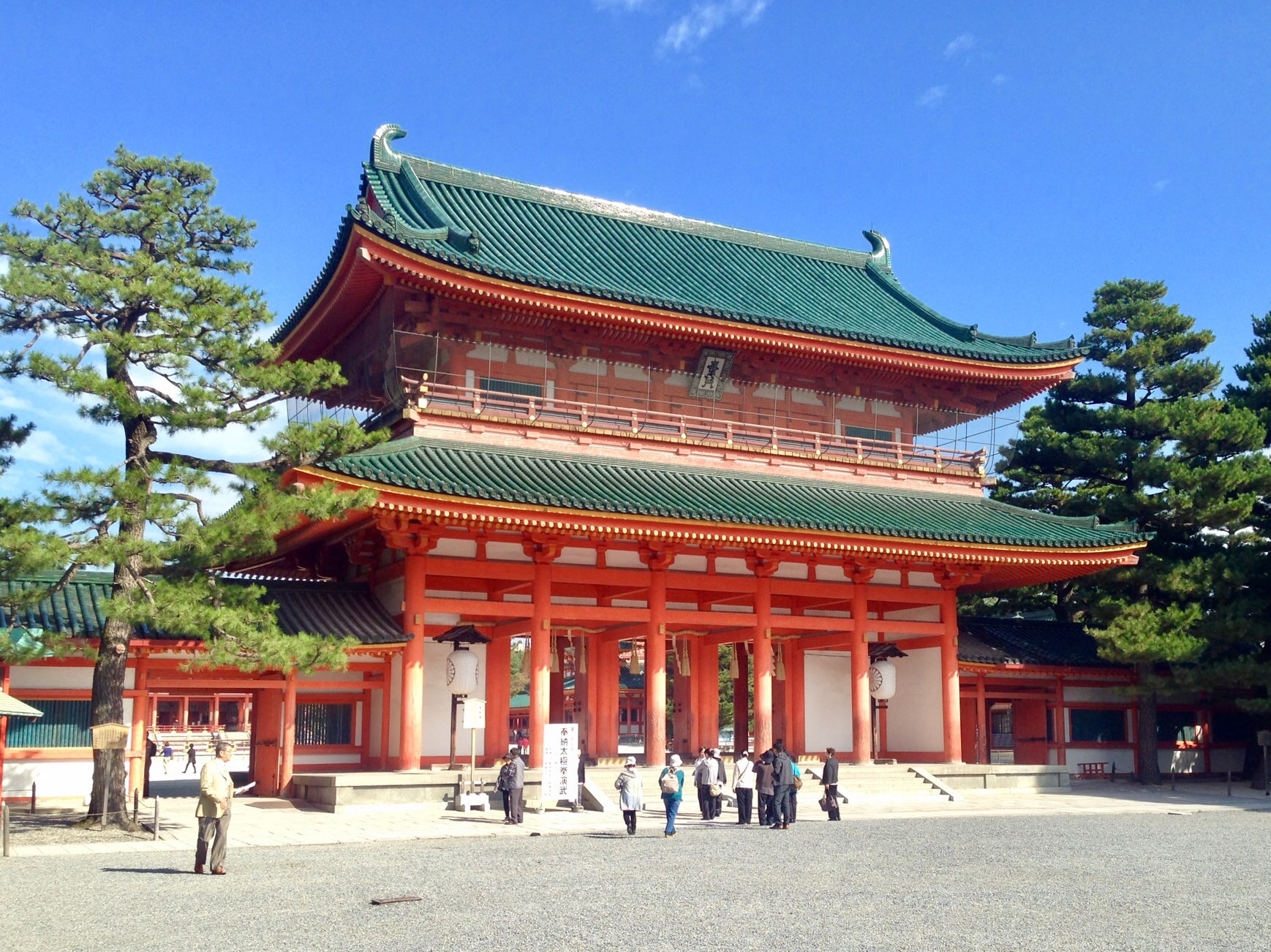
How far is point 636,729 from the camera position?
69562 mm

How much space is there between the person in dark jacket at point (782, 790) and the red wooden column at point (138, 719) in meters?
11.8

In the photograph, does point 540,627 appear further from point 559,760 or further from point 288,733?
point 288,733

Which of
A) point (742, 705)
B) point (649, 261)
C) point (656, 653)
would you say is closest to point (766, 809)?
point (656, 653)

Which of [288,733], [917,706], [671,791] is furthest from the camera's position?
[917,706]

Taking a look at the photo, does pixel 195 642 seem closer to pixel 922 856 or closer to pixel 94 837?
pixel 94 837

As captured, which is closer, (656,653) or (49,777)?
(49,777)

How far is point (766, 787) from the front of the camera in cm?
2162

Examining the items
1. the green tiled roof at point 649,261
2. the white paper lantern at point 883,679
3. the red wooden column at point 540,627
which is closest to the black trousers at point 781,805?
the red wooden column at point 540,627

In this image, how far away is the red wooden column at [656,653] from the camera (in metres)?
26.4

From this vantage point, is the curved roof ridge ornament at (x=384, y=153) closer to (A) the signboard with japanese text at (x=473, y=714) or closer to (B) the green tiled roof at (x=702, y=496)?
(B) the green tiled roof at (x=702, y=496)

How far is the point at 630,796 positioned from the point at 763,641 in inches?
326

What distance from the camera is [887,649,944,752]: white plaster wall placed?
3077 centimetres

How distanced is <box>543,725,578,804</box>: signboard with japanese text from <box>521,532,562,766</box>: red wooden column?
2.15m

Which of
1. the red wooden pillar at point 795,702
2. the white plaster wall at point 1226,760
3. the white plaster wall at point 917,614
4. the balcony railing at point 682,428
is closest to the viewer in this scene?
the balcony railing at point 682,428
